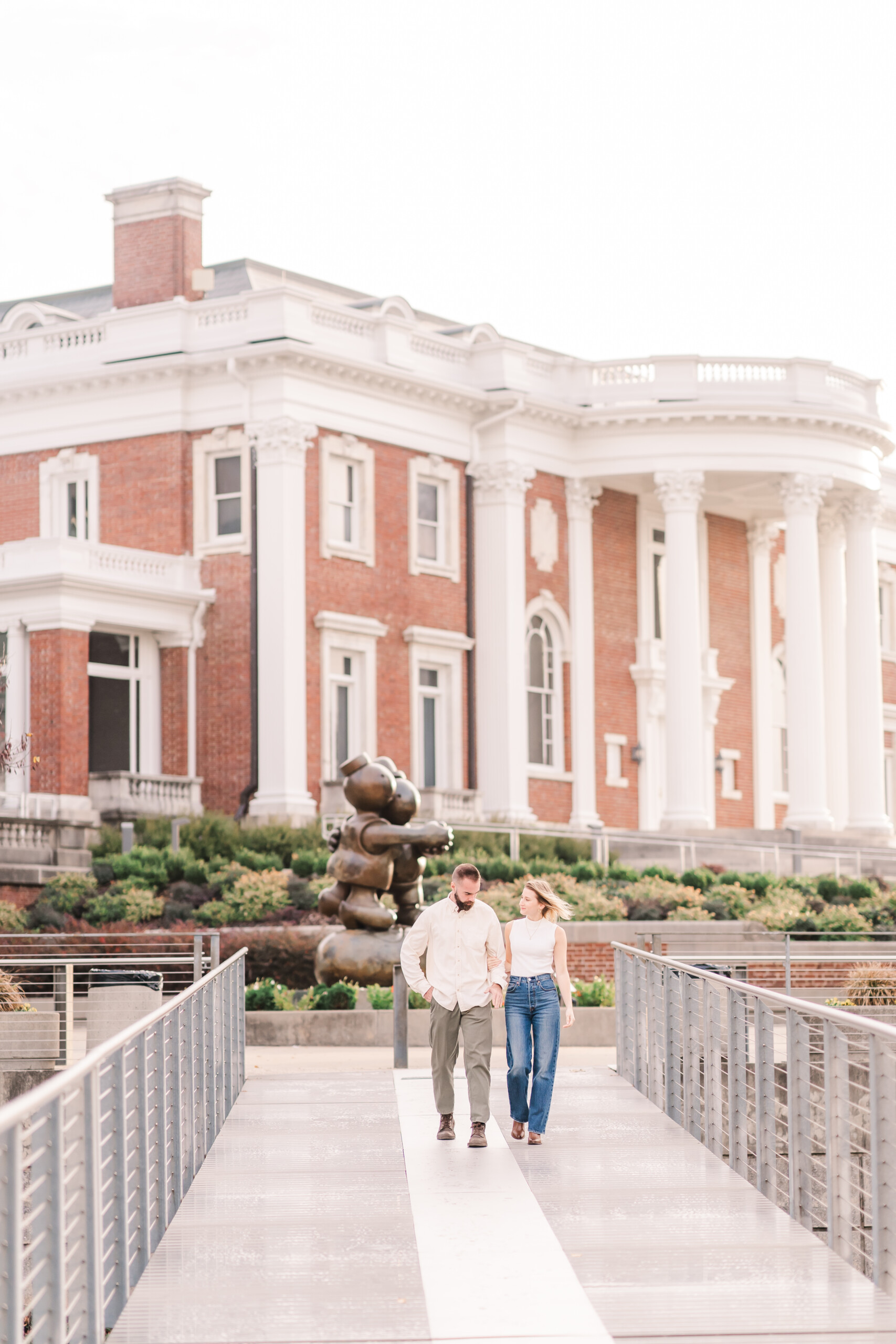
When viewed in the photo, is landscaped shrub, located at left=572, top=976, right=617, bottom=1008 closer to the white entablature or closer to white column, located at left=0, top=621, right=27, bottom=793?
white column, located at left=0, top=621, right=27, bottom=793

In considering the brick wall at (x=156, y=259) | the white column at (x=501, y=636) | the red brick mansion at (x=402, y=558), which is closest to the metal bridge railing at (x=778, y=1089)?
the red brick mansion at (x=402, y=558)

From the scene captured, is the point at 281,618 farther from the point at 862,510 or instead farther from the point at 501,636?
the point at 862,510

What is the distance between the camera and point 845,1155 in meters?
9.46

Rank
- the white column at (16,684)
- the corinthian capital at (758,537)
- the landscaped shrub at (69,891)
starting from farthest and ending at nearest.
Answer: the corinthian capital at (758,537) < the white column at (16,684) < the landscaped shrub at (69,891)

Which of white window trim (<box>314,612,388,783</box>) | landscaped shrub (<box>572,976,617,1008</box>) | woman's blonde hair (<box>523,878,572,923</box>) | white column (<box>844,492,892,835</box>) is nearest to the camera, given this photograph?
woman's blonde hair (<box>523,878,572,923</box>)

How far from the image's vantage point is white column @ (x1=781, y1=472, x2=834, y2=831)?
152 feet

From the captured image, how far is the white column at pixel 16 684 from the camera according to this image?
1486 inches

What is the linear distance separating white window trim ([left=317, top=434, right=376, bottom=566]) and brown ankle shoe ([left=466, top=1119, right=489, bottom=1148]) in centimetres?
2875

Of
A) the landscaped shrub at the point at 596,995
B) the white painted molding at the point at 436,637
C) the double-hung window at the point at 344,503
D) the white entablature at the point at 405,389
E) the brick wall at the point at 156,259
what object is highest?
the brick wall at the point at 156,259

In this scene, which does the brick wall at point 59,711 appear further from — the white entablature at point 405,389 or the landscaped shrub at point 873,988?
the landscaped shrub at point 873,988

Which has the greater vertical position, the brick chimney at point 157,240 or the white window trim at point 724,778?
the brick chimney at point 157,240

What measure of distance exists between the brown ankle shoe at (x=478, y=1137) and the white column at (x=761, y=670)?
38699mm

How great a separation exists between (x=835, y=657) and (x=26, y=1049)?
35.3 meters

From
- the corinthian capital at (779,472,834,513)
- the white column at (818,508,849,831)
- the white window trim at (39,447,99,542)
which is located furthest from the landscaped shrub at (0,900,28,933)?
the white column at (818,508,849,831)
